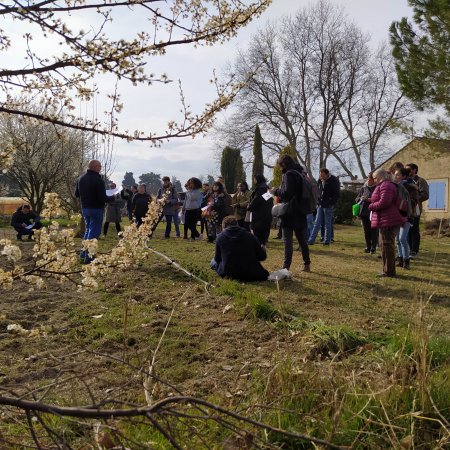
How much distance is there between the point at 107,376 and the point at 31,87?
2.30 meters

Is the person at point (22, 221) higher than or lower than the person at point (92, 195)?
lower

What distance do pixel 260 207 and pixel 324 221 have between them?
2.90m

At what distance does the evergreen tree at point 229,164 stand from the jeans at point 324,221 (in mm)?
36788

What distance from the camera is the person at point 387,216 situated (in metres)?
7.73

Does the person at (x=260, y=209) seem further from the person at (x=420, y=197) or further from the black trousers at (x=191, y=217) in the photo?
the black trousers at (x=191, y=217)

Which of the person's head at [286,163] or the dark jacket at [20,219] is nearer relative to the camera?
the person's head at [286,163]

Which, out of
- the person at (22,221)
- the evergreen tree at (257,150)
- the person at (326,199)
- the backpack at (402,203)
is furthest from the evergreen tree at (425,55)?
the evergreen tree at (257,150)

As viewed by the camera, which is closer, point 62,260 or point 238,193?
point 62,260

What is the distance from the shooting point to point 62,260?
2971 millimetres

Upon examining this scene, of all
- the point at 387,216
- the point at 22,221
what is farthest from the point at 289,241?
the point at 22,221

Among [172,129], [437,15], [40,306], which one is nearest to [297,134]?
[437,15]

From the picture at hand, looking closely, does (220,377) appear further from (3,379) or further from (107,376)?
(3,379)

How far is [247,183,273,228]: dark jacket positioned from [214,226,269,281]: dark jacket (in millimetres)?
3038

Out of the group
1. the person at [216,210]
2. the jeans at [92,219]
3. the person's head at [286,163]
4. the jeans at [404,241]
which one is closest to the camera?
the person's head at [286,163]
